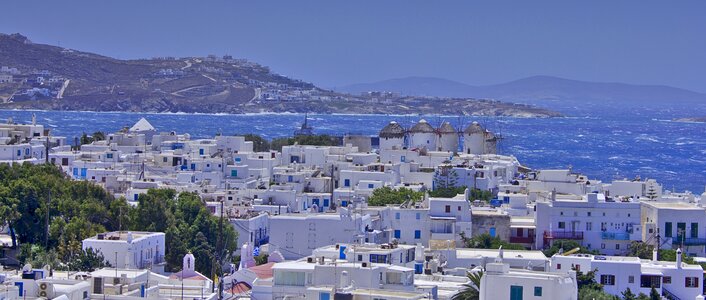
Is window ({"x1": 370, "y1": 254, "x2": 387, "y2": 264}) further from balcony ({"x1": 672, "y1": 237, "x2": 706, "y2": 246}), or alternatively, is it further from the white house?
balcony ({"x1": 672, "y1": 237, "x2": 706, "y2": 246})

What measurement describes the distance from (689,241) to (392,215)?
6751mm

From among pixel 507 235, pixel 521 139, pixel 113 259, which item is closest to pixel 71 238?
pixel 113 259

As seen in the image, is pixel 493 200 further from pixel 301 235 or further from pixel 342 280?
pixel 342 280

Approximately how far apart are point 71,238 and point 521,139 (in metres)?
106

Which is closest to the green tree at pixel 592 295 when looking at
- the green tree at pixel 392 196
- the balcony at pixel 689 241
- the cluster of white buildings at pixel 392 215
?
the cluster of white buildings at pixel 392 215

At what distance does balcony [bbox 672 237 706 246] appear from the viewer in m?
35.2

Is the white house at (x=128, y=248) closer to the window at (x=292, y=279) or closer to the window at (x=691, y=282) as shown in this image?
the window at (x=292, y=279)

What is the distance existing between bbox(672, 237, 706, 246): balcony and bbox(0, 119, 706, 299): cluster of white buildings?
23mm

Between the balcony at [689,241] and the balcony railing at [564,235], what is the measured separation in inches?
83.3

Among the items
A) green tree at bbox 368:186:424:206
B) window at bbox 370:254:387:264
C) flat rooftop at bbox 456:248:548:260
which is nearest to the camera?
window at bbox 370:254:387:264

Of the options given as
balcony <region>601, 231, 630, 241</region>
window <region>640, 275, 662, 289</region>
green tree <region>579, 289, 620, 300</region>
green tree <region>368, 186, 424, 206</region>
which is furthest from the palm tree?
green tree <region>368, 186, 424, 206</region>

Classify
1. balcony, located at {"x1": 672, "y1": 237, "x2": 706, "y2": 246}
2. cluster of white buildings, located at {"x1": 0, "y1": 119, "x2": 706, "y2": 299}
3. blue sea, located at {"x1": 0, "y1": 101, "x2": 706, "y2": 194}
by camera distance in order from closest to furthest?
cluster of white buildings, located at {"x1": 0, "y1": 119, "x2": 706, "y2": 299}
balcony, located at {"x1": 672, "y1": 237, "x2": 706, "y2": 246}
blue sea, located at {"x1": 0, "y1": 101, "x2": 706, "y2": 194}

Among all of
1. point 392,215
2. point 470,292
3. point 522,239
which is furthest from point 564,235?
point 470,292

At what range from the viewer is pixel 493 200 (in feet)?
143
